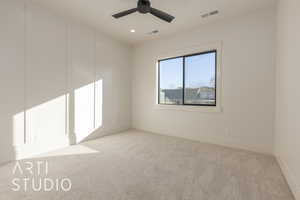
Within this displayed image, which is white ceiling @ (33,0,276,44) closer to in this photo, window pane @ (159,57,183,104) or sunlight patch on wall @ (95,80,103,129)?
window pane @ (159,57,183,104)

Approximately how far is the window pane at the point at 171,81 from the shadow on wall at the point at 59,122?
1.83 m

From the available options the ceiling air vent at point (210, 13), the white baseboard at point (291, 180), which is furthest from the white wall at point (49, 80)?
the white baseboard at point (291, 180)

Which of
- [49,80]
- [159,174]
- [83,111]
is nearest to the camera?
[159,174]

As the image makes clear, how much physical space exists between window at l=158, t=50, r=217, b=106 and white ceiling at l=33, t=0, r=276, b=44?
0.84 meters

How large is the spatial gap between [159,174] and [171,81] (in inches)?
112

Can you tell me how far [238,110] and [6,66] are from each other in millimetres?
4403

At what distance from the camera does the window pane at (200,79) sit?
11.7 feet

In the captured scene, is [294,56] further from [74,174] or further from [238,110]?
[74,174]

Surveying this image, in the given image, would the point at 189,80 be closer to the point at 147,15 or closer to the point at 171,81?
the point at 171,81

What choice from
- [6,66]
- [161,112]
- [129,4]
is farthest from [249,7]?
[6,66]

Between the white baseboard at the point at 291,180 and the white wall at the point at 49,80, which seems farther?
the white wall at the point at 49,80

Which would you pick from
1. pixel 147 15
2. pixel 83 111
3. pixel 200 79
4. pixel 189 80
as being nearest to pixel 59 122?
pixel 83 111

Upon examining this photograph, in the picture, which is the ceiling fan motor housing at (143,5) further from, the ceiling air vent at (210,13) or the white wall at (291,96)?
the white wall at (291,96)

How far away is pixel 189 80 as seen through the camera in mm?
3986
